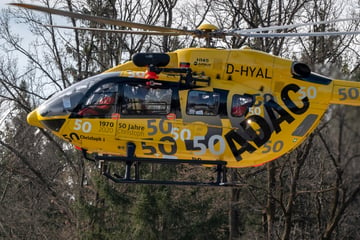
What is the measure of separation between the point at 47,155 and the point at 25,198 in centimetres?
268

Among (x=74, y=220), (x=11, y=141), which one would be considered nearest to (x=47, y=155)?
(x=11, y=141)

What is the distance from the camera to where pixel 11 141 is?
32.9 metres

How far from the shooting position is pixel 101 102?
1188 cm

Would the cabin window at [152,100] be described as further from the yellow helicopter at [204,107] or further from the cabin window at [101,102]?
the cabin window at [101,102]

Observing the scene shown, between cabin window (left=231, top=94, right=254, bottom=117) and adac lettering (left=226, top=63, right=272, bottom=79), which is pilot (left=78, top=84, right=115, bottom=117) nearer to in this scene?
cabin window (left=231, top=94, right=254, bottom=117)

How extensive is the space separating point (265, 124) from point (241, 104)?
61 cm

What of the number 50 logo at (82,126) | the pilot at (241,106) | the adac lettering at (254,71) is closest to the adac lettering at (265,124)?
the pilot at (241,106)

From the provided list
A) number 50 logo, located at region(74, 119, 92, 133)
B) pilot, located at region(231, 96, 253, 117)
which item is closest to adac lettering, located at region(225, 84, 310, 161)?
pilot, located at region(231, 96, 253, 117)

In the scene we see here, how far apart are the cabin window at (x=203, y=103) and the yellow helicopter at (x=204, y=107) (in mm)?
19

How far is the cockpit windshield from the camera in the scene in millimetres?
12016

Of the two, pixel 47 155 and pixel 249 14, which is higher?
pixel 249 14

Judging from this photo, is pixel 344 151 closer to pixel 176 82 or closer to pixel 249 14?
pixel 176 82

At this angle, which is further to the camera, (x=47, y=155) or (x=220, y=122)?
(x=47, y=155)

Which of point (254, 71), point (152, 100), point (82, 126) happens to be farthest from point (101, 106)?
point (254, 71)
